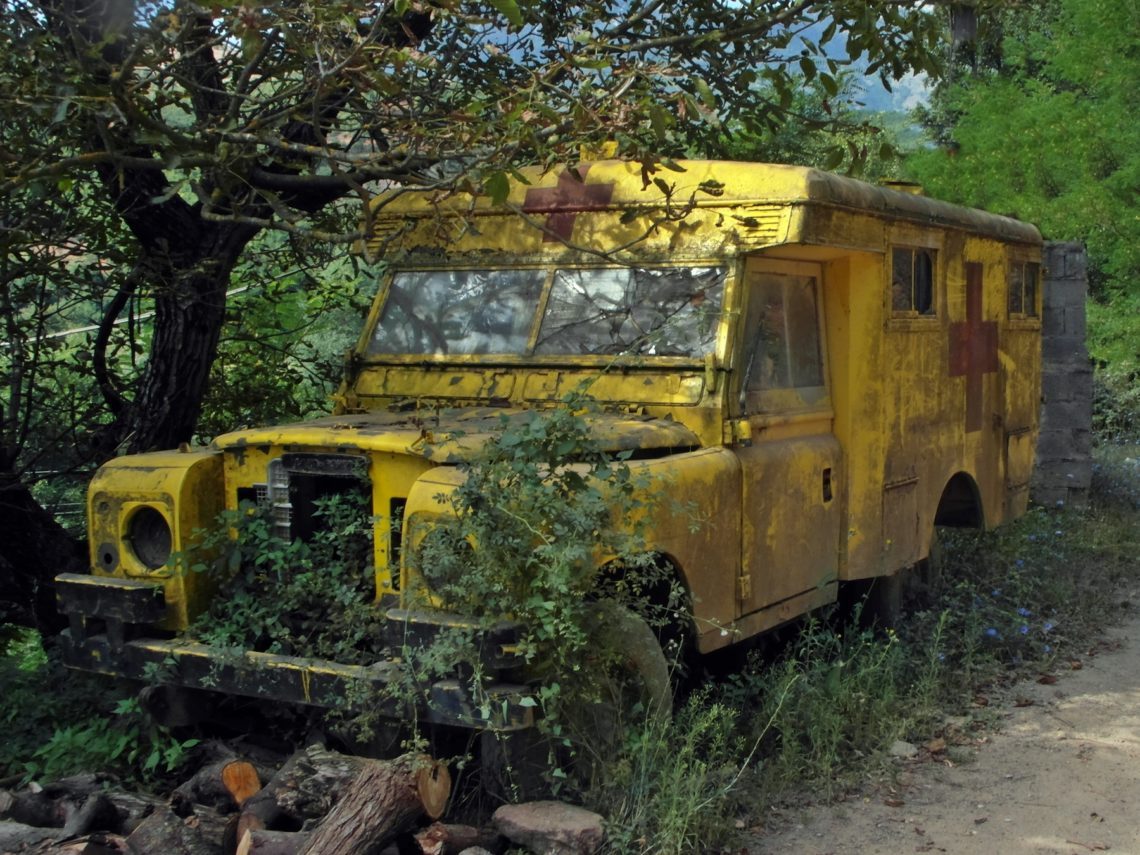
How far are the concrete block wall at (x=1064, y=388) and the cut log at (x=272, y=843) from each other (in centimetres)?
833

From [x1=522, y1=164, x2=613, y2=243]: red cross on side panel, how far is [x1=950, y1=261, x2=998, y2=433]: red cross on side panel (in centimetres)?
229

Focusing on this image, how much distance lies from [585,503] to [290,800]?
1.30 m

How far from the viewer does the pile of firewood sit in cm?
396

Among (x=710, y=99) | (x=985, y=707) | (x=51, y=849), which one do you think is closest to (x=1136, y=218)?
(x=985, y=707)

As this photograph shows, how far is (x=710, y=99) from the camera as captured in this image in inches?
194

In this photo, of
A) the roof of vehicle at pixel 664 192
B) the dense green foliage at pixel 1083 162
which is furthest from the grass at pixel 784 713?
the dense green foliage at pixel 1083 162

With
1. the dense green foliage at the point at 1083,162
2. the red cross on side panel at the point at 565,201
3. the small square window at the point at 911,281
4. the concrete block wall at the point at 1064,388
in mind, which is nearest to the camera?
the red cross on side panel at the point at 565,201

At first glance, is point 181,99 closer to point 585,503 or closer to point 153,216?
point 153,216

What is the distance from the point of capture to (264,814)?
4215 mm

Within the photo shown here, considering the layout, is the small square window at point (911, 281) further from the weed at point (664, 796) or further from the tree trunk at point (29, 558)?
the tree trunk at point (29, 558)

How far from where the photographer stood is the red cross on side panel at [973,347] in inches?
281

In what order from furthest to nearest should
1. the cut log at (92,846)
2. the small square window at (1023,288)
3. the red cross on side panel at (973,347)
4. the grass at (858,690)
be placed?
the small square window at (1023,288), the red cross on side panel at (973,347), the grass at (858,690), the cut log at (92,846)

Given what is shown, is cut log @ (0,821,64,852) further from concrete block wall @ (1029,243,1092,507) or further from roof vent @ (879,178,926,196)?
concrete block wall @ (1029,243,1092,507)

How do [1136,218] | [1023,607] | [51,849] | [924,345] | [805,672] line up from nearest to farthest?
[51,849] < [805,672] < [924,345] < [1023,607] < [1136,218]
